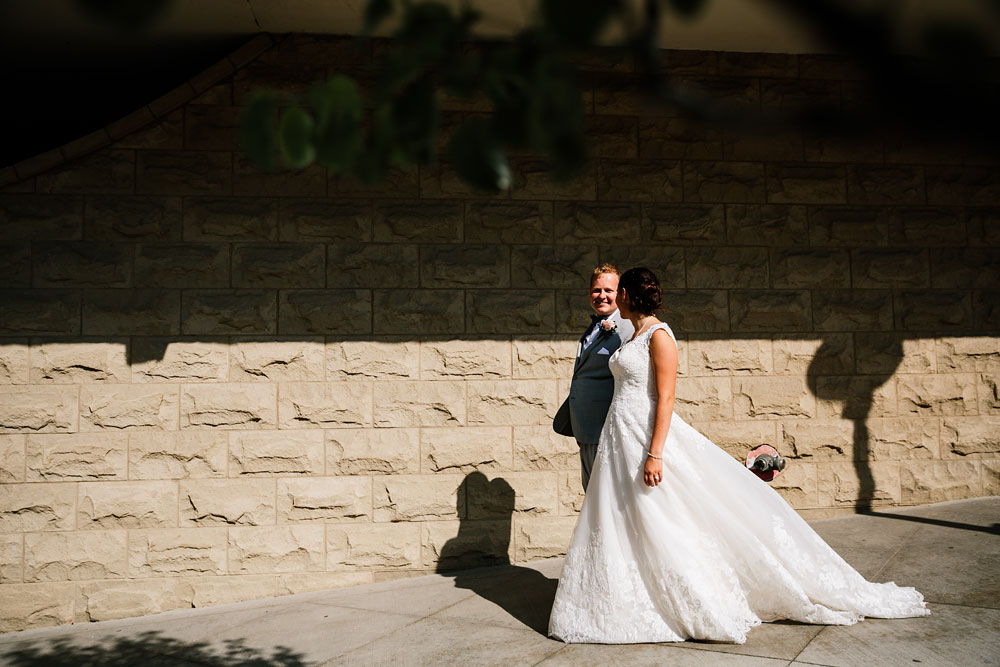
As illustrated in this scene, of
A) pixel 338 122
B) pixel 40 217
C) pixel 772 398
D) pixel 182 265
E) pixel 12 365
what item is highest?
pixel 40 217

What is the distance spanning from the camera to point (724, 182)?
18.7ft

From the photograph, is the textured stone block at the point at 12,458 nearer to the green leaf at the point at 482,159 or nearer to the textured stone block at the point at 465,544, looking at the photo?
the textured stone block at the point at 465,544

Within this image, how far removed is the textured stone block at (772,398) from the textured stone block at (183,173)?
4100 millimetres

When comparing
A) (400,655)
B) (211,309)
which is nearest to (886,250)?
(400,655)

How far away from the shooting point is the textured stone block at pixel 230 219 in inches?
202

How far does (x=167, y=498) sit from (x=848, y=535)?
4.76 meters

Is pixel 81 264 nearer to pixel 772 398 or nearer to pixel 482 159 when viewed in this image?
pixel 482 159

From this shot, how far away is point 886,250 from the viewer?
19.2 feet

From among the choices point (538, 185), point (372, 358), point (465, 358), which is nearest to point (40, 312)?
point (372, 358)

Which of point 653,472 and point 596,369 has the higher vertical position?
point 596,369

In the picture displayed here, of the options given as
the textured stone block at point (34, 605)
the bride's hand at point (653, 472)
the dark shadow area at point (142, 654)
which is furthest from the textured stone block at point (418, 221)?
the textured stone block at point (34, 605)

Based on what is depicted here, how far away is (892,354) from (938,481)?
1.06m

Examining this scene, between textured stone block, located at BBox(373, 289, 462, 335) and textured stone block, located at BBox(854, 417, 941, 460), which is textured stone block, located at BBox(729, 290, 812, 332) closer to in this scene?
textured stone block, located at BBox(854, 417, 941, 460)

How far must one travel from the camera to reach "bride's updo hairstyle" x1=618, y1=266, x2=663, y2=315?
3971mm
